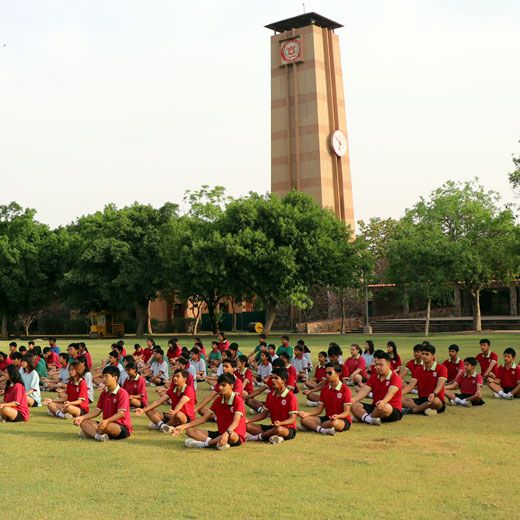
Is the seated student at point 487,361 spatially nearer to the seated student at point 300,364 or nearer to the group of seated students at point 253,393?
the group of seated students at point 253,393

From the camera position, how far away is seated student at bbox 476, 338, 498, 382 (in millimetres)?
17016

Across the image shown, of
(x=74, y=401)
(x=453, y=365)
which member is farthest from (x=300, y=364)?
(x=74, y=401)

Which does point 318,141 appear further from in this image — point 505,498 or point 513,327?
point 505,498

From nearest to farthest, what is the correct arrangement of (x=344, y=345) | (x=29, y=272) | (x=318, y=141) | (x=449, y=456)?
(x=449, y=456) → (x=344, y=345) → (x=29, y=272) → (x=318, y=141)

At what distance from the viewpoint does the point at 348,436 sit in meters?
11.6

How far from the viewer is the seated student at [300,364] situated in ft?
64.6

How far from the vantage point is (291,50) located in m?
65.0

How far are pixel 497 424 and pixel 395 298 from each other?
5147 centimetres

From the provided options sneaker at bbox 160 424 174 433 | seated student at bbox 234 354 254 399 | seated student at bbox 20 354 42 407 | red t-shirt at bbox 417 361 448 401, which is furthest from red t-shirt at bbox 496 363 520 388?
seated student at bbox 20 354 42 407

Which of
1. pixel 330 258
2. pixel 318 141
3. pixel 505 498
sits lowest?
pixel 505 498

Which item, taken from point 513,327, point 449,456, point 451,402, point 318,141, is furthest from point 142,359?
point 318,141

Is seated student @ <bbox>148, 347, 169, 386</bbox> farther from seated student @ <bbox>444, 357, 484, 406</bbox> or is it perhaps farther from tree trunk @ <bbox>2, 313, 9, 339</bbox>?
tree trunk @ <bbox>2, 313, 9, 339</bbox>

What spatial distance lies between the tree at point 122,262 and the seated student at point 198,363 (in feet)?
101

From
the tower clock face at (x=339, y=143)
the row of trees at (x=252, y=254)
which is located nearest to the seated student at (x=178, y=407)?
the row of trees at (x=252, y=254)
